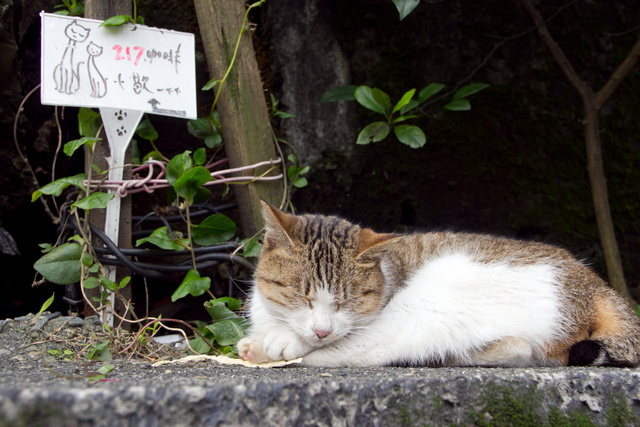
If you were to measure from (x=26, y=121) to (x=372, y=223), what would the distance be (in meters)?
2.16

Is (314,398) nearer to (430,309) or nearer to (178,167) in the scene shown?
(430,309)

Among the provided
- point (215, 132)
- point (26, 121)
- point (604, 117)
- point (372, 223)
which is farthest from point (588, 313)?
point (26, 121)

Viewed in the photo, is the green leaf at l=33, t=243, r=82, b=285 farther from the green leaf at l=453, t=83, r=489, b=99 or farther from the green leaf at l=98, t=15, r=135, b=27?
the green leaf at l=453, t=83, r=489, b=99

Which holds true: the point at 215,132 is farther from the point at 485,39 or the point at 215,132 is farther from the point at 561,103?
the point at 561,103

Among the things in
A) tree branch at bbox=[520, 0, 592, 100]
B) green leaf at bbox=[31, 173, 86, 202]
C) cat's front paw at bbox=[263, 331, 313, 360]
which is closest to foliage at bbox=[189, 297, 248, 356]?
cat's front paw at bbox=[263, 331, 313, 360]

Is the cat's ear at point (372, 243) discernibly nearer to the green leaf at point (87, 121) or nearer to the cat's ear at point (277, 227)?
the cat's ear at point (277, 227)

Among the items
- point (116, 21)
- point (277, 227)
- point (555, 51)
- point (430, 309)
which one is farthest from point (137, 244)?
point (555, 51)

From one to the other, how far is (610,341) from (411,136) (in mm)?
1417

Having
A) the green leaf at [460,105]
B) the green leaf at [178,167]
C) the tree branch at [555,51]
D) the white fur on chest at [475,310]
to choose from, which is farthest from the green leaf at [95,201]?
the tree branch at [555,51]

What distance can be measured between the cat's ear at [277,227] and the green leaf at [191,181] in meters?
0.36

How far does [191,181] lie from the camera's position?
2398 mm

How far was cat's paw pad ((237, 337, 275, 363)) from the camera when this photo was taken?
6.77ft

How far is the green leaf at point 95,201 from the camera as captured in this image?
228cm

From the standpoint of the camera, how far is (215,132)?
114 inches
